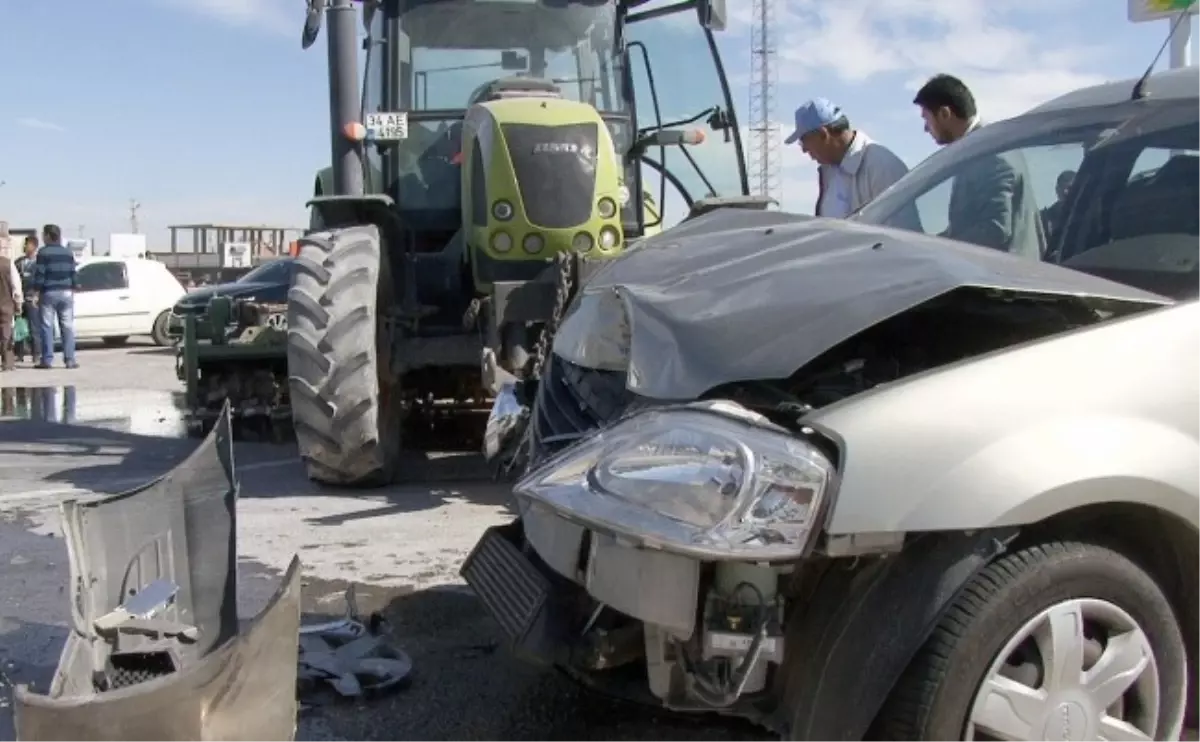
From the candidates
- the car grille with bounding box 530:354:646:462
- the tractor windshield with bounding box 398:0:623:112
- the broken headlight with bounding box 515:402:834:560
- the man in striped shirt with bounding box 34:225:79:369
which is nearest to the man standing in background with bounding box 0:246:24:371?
the man in striped shirt with bounding box 34:225:79:369

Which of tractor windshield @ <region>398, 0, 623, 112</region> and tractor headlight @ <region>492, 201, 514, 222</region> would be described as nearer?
tractor headlight @ <region>492, 201, 514, 222</region>

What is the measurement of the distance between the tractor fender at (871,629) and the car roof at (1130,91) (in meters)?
1.78

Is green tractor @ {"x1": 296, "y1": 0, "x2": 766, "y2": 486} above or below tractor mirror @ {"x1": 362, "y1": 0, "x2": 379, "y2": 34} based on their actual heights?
below

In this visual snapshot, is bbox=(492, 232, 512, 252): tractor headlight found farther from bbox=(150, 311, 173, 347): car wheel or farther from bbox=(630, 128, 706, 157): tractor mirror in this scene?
bbox=(150, 311, 173, 347): car wheel

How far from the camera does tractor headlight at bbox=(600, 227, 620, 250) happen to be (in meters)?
6.37

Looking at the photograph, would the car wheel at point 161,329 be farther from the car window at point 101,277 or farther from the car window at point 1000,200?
the car window at point 1000,200

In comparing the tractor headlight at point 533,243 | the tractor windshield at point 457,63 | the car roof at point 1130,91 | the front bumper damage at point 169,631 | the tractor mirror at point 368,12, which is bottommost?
the front bumper damage at point 169,631

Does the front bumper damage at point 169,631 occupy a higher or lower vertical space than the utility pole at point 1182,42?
lower

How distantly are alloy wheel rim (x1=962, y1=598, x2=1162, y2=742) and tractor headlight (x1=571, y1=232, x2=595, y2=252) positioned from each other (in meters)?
4.14

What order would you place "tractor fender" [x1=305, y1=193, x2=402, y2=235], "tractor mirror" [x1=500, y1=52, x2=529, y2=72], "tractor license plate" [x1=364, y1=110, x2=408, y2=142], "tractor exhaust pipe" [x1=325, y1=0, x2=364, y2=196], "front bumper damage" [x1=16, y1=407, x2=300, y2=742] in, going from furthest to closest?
"tractor mirror" [x1=500, y1=52, x2=529, y2=72]
"tractor license plate" [x1=364, y1=110, x2=408, y2=142]
"tractor exhaust pipe" [x1=325, y1=0, x2=364, y2=196]
"tractor fender" [x1=305, y1=193, x2=402, y2=235]
"front bumper damage" [x1=16, y1=407, x2=300, y2=742]

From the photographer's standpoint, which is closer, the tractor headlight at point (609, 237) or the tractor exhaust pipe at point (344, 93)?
the tractor headlight at point (609, 237)

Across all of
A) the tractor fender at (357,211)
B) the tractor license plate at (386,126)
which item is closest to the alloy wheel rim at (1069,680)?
the tractor fender at (357,211)

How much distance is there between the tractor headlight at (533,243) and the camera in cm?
635

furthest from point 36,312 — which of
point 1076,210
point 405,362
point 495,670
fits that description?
point 1076,210
